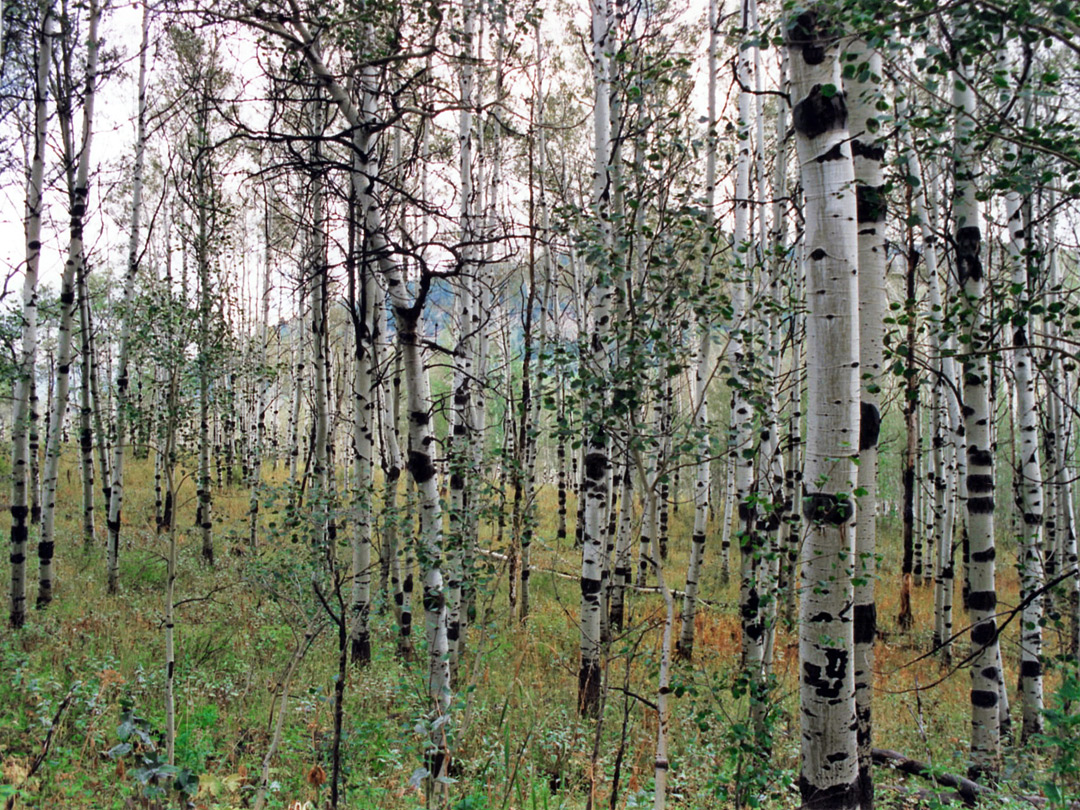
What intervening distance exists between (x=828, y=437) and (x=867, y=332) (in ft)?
3.93

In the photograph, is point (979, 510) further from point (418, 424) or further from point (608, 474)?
point (418, 424)

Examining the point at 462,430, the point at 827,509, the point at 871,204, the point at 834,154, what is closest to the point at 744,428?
the point at 871,204

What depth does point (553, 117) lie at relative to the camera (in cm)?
1603

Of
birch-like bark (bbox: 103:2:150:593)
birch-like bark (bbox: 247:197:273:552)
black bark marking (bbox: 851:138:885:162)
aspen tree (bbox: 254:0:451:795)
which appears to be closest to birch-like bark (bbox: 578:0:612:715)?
aspen tree (bbox: 254:0:451:795)

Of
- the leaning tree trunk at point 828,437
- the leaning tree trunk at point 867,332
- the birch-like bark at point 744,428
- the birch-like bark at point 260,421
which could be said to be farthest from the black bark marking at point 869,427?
the birch-like bark at point 260,421

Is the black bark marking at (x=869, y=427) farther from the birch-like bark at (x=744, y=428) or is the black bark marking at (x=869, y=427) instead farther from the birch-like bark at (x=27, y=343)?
the birch-like bark at (x=27, y=343)

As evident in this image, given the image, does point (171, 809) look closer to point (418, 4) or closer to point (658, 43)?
point (418, 4)

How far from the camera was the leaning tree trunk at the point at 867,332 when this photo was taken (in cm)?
382

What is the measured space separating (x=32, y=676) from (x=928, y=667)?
12.1 m

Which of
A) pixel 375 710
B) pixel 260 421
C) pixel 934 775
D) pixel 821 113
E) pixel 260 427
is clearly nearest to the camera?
pixel 821 113

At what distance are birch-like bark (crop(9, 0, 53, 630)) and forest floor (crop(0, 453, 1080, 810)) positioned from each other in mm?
739

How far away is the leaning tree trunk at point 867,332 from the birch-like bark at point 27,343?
363 inches

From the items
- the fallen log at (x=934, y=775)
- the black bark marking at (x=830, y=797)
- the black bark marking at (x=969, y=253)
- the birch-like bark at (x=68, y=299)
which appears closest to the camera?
the black bark marking at (x=830, y=797)

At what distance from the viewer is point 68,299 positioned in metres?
8.00
